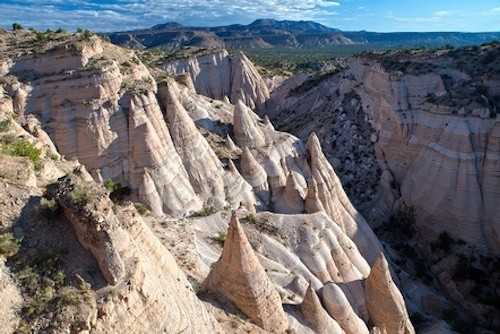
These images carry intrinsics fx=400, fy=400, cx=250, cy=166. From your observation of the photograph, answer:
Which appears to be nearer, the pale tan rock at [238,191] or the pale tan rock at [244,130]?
the pale tan rock at [238,191]

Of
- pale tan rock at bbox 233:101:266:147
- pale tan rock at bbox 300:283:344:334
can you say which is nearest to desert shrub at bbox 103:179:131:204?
pale tan rock at bbox 233:101:266:147

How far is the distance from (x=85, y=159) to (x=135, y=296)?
603 inches

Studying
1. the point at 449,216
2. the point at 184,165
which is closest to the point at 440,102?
the point at 449,216

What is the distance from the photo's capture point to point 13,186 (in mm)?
9805

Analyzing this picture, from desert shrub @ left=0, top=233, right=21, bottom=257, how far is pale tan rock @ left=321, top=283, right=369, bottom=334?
509 inches

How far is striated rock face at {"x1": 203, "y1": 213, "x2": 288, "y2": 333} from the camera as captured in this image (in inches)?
533

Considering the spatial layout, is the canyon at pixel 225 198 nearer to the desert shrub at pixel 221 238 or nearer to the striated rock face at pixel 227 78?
the desert shrub at pixel 221 238

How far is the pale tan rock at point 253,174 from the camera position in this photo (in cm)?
2836

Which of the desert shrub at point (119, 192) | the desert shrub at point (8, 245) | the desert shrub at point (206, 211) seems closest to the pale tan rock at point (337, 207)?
the desert shrub at point (206, 211)

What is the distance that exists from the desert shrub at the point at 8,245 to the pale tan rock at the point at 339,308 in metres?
12.9

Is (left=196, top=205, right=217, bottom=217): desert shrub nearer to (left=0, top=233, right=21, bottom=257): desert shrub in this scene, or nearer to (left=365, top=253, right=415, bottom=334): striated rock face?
(left=365, top=253, right=415, bottom=334): striated rock face

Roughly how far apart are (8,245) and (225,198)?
59.3 ft

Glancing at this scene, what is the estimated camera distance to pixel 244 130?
32.0m

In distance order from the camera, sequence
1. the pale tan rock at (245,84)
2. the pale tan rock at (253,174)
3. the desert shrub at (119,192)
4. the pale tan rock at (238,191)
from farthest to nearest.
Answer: the pale tan rock at (245,84) < the pale tan rock at (253,174) < the pale tan rock at (238,191) < the desert shrub at (119,192)
